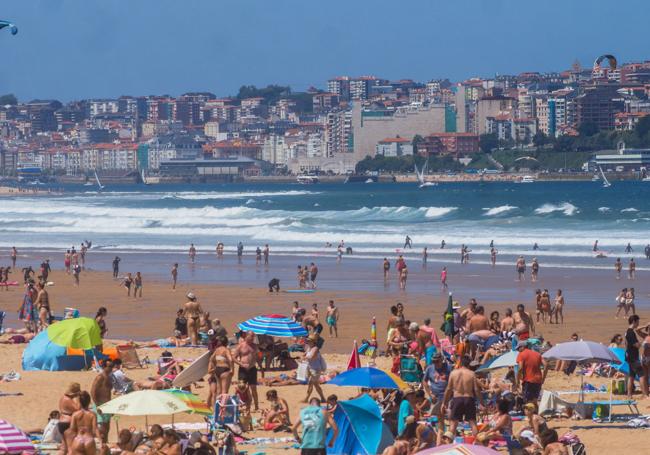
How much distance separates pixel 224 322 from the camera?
2100 centimetres

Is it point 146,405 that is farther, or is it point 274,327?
point 274,327

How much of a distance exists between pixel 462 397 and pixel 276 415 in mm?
2117

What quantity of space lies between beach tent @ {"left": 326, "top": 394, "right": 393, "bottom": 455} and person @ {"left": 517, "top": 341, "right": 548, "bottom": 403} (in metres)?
2.15

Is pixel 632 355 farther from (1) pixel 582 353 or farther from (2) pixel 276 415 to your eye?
(2) pixel 276 415

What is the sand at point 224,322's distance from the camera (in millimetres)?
12297

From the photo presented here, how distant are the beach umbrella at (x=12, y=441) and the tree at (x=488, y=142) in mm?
163690

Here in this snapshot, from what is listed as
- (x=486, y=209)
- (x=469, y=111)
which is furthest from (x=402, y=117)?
(x=486, y=209)

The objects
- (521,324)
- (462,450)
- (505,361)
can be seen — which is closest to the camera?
(462,450)

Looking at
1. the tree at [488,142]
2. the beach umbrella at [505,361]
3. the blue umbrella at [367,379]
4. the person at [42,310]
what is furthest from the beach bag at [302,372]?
the tree at [488,142]

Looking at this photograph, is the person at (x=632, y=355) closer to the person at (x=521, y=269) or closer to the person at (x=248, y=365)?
the person at (x=248, y=365)

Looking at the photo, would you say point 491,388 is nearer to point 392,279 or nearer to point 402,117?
point 392,279

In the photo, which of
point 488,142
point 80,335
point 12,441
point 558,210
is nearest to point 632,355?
point 80,335

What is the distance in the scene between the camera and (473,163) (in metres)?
167

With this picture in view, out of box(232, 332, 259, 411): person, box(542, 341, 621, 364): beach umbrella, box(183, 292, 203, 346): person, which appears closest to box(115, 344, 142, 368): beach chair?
box(183, 292, 203, 346): person
